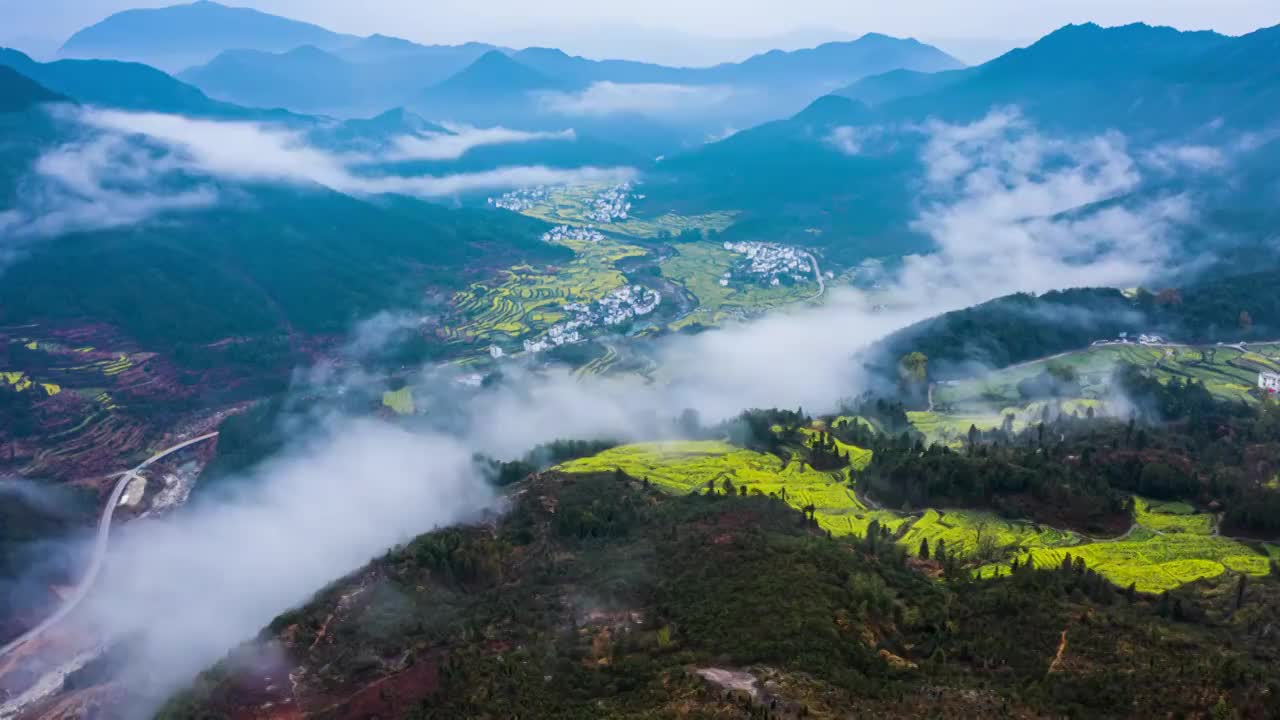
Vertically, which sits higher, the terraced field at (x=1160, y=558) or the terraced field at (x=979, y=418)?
the terraced field at (x=1160, y=558)

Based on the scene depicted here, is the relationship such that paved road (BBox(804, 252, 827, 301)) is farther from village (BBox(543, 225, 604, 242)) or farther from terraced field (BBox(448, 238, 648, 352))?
village (BBox(543, 225, 604, 242))

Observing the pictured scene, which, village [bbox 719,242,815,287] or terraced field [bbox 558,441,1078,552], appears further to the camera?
village [bbox 719,242,815,287]

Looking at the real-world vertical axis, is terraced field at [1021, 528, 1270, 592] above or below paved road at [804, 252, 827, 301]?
below

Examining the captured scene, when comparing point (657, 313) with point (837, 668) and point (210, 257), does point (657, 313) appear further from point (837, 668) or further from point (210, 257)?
point (837, 668)

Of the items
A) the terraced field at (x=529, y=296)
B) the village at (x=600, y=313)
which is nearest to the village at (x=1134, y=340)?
the village at (x=600, y=313)

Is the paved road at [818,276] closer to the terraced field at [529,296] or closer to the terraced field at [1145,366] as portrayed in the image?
the terraced field at [529,296]

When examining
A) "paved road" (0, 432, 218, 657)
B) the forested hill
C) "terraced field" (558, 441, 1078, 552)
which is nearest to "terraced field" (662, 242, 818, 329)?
the forested hill
